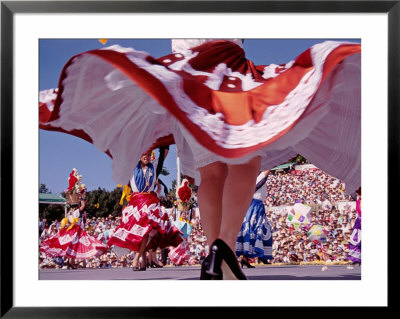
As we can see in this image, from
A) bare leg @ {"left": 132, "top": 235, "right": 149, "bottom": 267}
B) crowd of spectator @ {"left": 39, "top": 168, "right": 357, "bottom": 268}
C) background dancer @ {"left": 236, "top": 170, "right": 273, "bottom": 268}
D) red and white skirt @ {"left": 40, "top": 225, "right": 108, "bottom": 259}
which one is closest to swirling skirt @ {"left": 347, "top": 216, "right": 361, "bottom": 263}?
crowd of spectator @ {"left": 39, "top": 168, "right": 357, "bottom": 268}

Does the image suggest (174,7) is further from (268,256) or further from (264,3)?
(268,256)

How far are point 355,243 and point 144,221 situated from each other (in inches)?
77.8

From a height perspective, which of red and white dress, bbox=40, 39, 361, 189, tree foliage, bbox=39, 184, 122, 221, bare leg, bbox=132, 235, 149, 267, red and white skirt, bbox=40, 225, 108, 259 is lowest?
bare leg, bbox=132, 235, 149, 267

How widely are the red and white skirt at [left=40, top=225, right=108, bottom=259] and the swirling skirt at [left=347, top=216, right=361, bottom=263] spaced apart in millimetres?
1811

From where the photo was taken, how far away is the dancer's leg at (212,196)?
502 cm

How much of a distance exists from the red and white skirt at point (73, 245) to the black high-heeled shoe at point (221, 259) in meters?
0.99

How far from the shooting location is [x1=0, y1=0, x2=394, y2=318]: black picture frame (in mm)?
4578

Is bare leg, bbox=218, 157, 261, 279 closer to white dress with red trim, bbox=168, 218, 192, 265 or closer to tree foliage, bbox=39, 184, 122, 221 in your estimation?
white dress with red trim, bbox=168, 218, 192, 265

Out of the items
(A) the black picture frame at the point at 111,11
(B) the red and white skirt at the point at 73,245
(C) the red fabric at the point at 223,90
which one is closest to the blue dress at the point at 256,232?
(C) the red fabric at the point at 223,90

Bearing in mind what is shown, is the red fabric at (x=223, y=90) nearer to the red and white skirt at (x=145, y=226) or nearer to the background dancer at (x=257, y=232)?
the background dancer at (x=257, y=232)

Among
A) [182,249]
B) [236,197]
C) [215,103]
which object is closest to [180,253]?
[182,249]

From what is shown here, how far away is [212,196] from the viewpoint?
5082 mm

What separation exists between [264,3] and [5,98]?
1.69m

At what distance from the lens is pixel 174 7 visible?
15.0 feet
